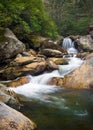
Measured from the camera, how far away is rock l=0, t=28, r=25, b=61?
19094 mm

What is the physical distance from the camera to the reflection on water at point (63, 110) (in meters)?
9.70

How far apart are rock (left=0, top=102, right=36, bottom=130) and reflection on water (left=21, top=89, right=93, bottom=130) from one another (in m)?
0.48

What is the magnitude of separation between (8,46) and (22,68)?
2.63m

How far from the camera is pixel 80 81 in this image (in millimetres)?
15852

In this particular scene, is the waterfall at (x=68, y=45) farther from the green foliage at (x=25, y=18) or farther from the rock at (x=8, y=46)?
the rock at (x=8, y=46)

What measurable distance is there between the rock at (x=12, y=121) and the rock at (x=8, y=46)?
396 inches

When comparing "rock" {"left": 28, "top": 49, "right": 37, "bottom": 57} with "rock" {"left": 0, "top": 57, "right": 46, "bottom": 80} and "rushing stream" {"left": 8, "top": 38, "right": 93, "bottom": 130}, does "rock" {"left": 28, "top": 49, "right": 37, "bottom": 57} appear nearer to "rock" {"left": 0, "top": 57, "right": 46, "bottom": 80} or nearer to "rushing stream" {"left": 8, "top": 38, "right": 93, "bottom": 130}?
"rock" {"left": 0, "top": 57, "right": 46, "bottom": 80}

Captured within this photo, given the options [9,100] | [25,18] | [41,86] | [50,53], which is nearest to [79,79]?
[41,86]

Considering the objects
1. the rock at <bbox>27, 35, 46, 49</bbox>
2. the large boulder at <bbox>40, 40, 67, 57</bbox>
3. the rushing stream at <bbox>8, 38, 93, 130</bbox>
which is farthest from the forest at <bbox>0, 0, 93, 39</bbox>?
the rushing stream at <bbox>8, 38, 93, 130</bbox>

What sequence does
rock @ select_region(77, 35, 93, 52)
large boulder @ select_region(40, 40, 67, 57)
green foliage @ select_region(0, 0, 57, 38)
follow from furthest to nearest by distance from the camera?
rock @ select_region(77, 35, 93, 52) → large boulder @ select_region(40, 40, 67, 57) → green foliage @ select_region(0, 0, 57, 38)

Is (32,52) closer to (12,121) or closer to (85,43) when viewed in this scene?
(85,43)

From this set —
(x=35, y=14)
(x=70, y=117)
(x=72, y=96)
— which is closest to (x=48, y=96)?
(x=72, y=96)

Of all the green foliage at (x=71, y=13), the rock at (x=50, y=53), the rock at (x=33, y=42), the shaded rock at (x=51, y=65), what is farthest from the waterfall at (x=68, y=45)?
the green foliage at (x=71, y=13)

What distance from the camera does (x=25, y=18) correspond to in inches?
968
